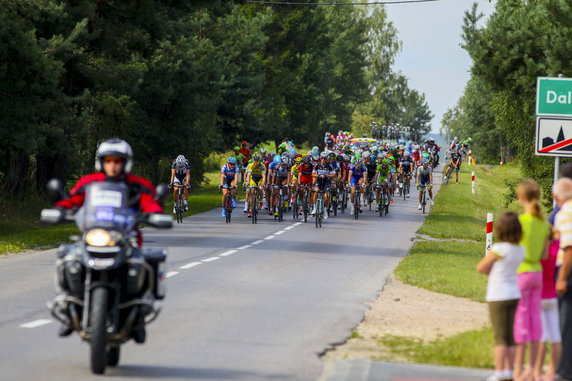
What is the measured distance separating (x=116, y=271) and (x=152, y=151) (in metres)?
32.3

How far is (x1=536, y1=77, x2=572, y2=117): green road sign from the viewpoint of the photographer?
1609 centimetres

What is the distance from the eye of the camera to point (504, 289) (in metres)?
8.82

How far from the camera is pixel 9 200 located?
32.6 meters

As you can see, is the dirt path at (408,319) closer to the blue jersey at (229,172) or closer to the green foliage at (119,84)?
the green foliage at (119,84)

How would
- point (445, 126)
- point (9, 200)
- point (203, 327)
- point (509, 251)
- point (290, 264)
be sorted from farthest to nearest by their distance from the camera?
point (445, 126) → point (9, 200) → point (290, 264) → point (203, 327) → point (509, 251)

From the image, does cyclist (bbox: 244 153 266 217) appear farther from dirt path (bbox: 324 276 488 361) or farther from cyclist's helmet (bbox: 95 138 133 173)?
cyclist's helmet (bbox: 95 138 133 173)

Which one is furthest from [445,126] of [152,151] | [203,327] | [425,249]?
[203,327]

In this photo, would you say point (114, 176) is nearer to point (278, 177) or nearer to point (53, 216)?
point (53, 216)

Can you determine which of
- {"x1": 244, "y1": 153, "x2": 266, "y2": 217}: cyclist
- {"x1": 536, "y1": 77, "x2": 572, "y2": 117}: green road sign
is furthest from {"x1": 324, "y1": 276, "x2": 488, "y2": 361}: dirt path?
{"x1": 244, "y1": 153, "x2": 266, "y2": 217}: cyclist

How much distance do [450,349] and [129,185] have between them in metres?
3.20

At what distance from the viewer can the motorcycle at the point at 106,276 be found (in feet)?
29.2

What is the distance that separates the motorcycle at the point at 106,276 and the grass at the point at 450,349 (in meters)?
2.42

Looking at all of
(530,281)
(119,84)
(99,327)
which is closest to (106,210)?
(99,327)

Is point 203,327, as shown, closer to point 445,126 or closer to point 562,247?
point 562,247
